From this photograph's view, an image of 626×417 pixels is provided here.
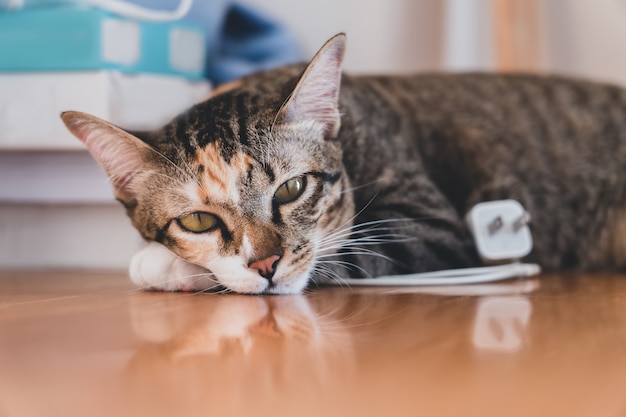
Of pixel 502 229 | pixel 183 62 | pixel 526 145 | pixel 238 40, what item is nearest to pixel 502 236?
pixel 502 229

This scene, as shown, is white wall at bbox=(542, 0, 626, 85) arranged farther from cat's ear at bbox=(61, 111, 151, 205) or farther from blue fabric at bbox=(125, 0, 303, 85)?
cat's ear at bbox=(61, 111, 151, 205)

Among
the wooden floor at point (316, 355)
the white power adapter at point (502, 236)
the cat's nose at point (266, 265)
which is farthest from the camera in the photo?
the white power adapter at point (502, 236)

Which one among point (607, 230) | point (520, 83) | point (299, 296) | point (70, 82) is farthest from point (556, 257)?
point (70, 82)

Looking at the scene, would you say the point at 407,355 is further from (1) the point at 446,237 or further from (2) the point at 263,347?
(1) the point at 446,237

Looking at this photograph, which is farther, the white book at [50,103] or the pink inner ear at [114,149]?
the white book at [50,103]

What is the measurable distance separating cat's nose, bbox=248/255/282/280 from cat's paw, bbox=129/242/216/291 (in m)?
0.12

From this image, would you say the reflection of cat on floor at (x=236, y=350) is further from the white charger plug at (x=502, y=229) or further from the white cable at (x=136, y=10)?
the white cable at (x=136, y=10)

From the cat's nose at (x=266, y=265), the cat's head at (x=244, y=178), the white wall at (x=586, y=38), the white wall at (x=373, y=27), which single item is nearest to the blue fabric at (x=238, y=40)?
the white wall at (x=373, y=27)

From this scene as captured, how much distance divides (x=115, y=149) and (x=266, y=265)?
1.11ft

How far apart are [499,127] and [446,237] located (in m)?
0.41

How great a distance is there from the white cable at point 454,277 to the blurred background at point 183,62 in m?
0.61

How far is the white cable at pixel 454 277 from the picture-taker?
1.29 metres

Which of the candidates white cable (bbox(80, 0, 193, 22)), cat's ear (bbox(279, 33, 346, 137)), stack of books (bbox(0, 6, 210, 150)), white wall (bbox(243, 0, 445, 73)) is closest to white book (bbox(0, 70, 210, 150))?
stack of books (bbox(0, 6, 210, 150))

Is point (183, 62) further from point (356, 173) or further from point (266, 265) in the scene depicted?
point (266, 265)
